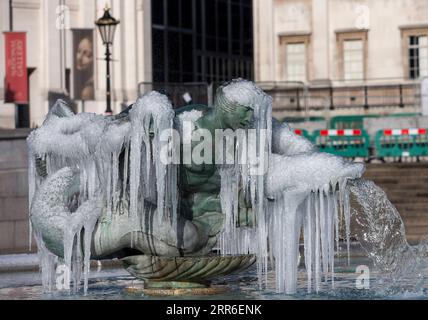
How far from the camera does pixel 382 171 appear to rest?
103 ft

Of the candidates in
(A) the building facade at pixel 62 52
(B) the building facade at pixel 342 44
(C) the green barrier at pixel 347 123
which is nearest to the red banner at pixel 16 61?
(A) the building facade at pixel 62 52

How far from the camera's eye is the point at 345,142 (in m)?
36.2

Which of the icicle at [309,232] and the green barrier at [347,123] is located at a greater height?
the green barrier at [347,123]

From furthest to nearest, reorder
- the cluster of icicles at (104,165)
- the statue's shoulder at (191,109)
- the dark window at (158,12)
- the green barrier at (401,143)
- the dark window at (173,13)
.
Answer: the dark window at (173,13) → the dark window at (158,12) → the green barrier at (401,143) → the statue's shoulder at (191,109) → the cluster of icicles at (104,165)

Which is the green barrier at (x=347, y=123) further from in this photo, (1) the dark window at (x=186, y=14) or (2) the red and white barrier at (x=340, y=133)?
(1) the dark window at (x=186, y=14)

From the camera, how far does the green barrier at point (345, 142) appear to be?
36000mm

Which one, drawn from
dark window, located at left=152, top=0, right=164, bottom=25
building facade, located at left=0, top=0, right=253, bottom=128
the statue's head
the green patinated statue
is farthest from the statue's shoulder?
dark window, located at left=152, top=0, right=164, bottom=25

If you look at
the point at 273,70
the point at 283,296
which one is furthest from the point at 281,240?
the point at 273,70

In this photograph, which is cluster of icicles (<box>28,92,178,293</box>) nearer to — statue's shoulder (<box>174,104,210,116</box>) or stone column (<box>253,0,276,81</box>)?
statue's shoulder (<box>174,104,210,116</box>)

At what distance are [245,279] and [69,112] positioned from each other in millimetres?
3049

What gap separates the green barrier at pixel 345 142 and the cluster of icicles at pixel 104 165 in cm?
2369

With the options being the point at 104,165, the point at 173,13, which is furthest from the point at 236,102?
the point at 173,13
